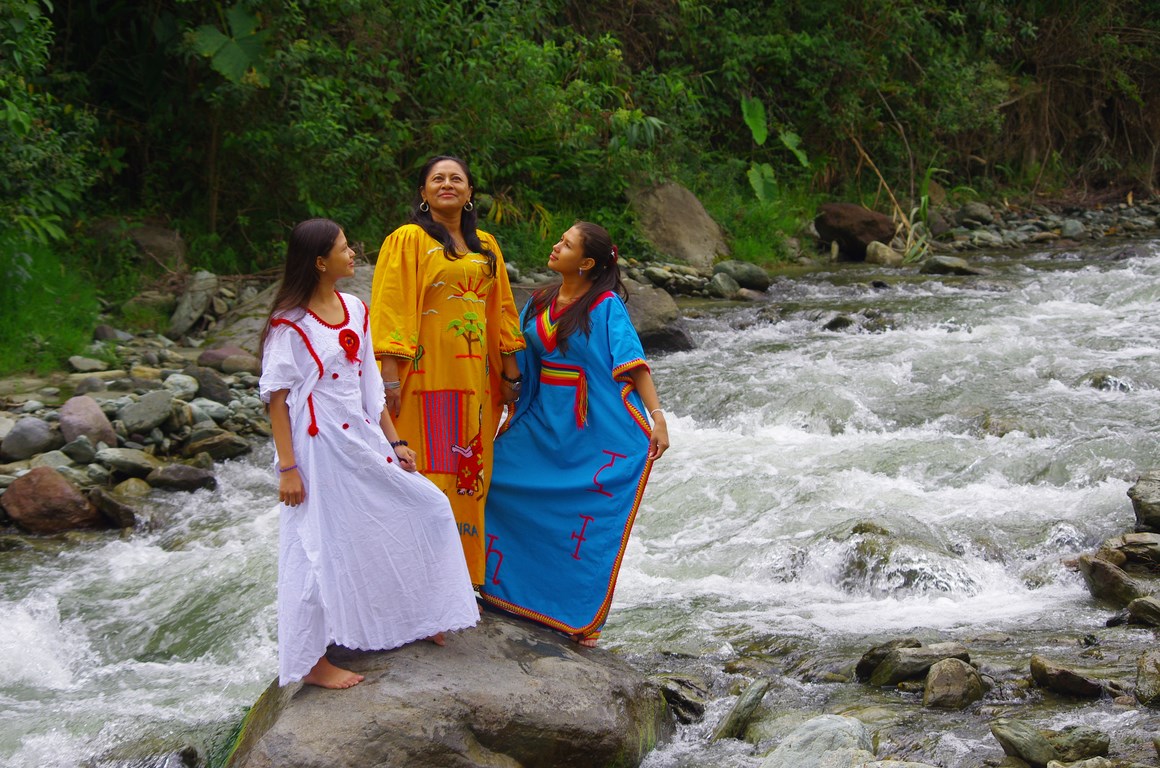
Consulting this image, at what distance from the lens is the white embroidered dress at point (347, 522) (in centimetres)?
338

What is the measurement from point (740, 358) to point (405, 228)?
621cm

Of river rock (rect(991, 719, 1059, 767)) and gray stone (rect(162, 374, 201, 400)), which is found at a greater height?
gray stone (rect(162, 374, 201, 400))

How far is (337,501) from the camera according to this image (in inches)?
134

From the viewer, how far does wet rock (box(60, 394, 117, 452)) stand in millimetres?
7215

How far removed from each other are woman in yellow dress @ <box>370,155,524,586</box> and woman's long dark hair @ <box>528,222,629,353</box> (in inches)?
11.0

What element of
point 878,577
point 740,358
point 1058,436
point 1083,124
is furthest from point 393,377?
point 1083,124

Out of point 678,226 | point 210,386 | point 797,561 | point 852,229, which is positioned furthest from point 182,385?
point 852,229

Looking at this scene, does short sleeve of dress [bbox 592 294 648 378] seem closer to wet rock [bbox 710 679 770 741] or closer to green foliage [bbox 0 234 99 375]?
wet rock [bbox 710 679 770 741]

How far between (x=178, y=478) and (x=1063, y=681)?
5.15 metres

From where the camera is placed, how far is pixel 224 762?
3832mm

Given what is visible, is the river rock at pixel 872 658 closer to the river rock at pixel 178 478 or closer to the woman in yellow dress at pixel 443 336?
the woman in yellow dress at pixel 443 336

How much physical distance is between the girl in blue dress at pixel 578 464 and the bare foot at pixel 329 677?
0.78 m

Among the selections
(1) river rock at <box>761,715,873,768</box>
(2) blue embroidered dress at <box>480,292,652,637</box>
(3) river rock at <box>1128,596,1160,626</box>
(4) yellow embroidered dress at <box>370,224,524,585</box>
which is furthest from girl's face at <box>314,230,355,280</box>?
(3) river rock at <box>1128,596,1160,626</box>

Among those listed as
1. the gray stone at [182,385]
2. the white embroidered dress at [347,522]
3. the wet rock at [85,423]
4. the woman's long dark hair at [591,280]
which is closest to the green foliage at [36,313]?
the gray stone at [182,385]
